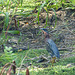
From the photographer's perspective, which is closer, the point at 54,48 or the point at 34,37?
the point at 54,48

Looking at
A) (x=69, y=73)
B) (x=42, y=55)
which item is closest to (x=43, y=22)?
(x=42, y=55)

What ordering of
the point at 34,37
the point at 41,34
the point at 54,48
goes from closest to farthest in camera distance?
the point at 54,48 < the point at 34,37 < the point at 41,34

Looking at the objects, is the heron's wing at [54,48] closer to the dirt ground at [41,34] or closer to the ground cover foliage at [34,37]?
the ground cover foliage at [34,37]

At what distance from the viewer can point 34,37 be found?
3.12 m

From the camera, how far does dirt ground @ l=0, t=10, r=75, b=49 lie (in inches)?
111

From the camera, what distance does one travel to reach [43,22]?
3.60 metres

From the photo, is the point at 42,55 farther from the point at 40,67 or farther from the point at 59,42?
the point at 59,42

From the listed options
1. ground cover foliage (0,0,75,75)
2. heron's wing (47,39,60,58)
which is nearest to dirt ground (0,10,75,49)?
ground cover foliage (0,0,75,75)

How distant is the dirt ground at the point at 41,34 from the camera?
2831 millimetres

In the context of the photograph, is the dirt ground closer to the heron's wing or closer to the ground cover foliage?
the ground cover foliage

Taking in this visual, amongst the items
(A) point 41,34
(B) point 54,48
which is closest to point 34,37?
(A) point 41,34

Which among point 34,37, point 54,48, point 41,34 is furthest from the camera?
point 41,34

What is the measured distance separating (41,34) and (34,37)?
0.20m

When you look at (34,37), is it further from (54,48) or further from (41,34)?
(54,48)
